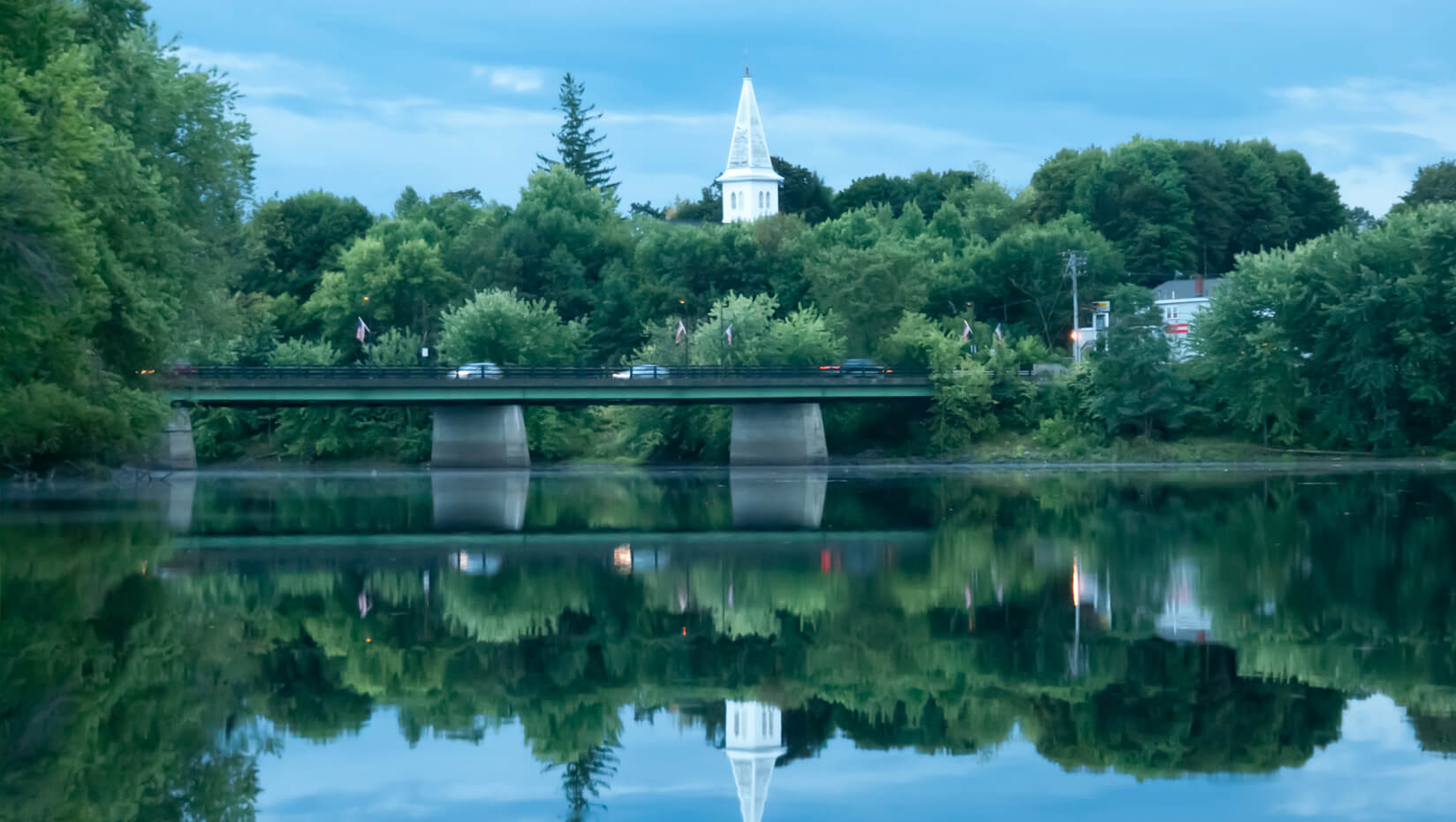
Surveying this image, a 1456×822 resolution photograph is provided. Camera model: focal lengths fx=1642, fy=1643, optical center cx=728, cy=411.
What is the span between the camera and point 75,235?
39.5 meters

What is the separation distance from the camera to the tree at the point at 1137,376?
81750mm

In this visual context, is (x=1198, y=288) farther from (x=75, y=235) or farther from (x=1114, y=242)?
(x=75, y=235)

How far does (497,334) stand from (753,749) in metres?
86.5

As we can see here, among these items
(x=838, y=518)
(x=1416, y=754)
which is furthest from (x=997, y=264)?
(x=1416, y=754)

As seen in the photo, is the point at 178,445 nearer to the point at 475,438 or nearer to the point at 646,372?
the point at 475,438

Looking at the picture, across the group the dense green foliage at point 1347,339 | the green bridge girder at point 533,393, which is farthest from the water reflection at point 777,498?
the dense green foliage at point 1347,339

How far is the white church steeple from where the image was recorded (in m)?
164

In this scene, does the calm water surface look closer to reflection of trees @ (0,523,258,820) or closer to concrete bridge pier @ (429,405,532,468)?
reflection of trees @ (0,523,258,820)

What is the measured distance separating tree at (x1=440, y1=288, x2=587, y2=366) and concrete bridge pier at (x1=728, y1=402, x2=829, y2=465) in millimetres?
17240

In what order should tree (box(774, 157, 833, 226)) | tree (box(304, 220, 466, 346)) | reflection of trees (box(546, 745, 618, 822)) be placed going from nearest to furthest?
1. reflection of trees (box(546, 745, 618, 822))
2. tree (box(304, 220, 466, 346))
3. tree (box(774, 157, 833, 226))

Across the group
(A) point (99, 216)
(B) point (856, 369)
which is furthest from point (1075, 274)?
(A) point (99, 216)

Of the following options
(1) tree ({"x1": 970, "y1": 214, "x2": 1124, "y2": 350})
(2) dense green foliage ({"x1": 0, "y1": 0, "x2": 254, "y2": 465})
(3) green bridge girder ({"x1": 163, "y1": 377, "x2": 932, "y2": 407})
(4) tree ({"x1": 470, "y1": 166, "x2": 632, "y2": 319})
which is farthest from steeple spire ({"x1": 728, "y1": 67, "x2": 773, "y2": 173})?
(2) dense green foliage ({"x1": 0, "y1": 0, "x2": 254, "y2": 465})

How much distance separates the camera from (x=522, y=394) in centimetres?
8238

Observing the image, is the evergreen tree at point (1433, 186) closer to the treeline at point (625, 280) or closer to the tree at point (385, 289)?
the treeline at point (625, 280)
